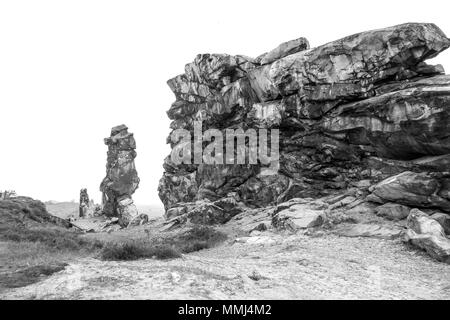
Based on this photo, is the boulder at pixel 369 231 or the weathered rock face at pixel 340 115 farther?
the weathered rock face at pixel 340 115

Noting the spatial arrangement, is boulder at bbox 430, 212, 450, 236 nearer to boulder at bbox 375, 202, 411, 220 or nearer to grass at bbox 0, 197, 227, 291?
boulder at bbox 375, 202, 411, 220

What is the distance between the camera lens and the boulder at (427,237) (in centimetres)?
1622

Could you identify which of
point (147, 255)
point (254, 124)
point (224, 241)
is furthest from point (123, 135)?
point (147, 255)

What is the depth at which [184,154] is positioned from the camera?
160 feet

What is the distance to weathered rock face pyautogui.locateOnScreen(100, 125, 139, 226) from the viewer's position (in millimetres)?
68500

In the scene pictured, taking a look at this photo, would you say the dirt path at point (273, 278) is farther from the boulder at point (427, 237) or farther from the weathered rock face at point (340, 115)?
the weathered rock face at point (340, 115)

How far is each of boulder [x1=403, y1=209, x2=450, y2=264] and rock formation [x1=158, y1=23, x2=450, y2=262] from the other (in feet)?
13.5

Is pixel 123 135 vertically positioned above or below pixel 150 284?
above

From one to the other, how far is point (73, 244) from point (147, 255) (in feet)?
27.0

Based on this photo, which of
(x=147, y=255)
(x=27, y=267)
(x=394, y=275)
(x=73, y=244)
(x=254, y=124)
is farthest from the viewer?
(x=254, y=124)

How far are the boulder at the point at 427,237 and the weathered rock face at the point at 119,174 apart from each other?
55.6 m

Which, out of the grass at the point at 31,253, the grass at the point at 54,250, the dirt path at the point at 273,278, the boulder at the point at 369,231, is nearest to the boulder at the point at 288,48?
the grass at the point at 54,250

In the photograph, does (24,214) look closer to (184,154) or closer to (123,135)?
(184,154)

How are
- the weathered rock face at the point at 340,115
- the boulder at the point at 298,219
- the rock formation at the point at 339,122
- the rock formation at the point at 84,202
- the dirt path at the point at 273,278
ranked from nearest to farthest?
the dirt path at the point at 273,278, the boulder at the point at 298,219, the rock formation at the point at 339,122, the weathered rock face at the point at 340,115, the rock formation at the point at 84,202
